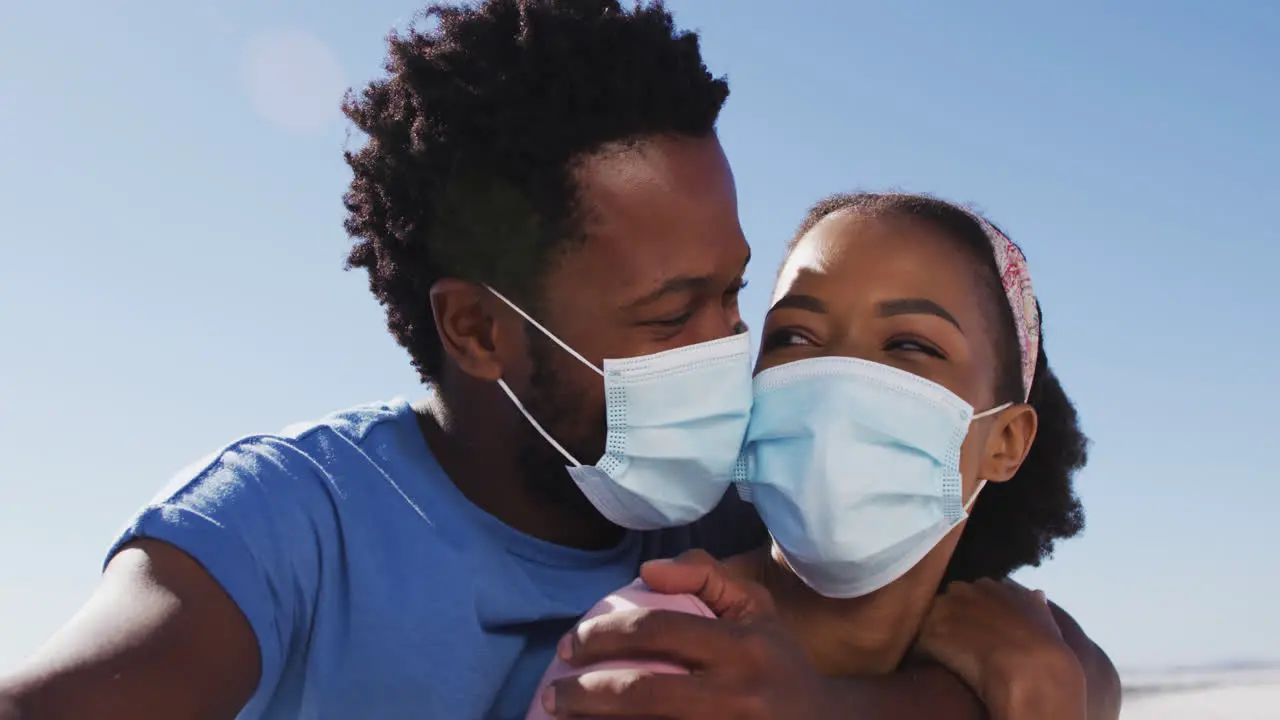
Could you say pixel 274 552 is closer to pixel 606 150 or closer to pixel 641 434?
pixel 641 434

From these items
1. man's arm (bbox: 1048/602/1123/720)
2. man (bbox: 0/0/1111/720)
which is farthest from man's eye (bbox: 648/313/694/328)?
man's arm (bbox: 1048/602/1123/720)

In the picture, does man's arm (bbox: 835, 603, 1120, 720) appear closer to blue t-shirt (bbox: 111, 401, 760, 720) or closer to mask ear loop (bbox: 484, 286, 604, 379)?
blue t-shirt (bbox: 111, 401, 760, 720)

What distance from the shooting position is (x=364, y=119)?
340 cm

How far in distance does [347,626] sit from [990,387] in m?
1.68

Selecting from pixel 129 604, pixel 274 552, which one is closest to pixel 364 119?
pixel 274 552

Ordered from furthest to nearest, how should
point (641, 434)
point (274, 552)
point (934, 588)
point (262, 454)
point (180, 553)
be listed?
point (934, 588), point (641, 434), point (262, 454), point (274, 552), point (180, 553)

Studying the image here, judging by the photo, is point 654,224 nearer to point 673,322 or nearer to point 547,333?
point 673,322

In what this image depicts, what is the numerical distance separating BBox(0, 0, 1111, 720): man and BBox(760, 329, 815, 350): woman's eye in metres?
0.13

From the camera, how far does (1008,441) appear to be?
3.18 metres

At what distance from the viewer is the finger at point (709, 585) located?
7.61 feet

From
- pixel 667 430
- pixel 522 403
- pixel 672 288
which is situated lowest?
pixel 667 430

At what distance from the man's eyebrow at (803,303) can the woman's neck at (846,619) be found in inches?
24.5

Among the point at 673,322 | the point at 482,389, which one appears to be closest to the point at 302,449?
the point at 482,389

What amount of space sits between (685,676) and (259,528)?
102 cm
